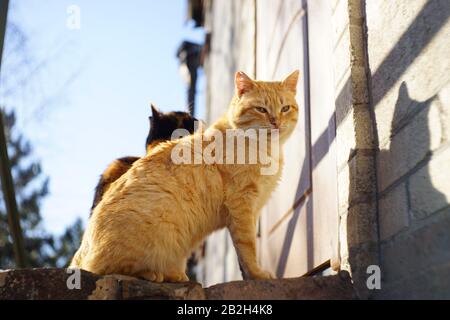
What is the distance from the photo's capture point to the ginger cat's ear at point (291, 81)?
9.27 feet

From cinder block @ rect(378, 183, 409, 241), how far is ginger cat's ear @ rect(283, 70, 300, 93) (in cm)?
113

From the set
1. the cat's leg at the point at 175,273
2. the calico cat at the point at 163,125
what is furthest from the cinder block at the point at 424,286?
the calico cat at the point at 163,125

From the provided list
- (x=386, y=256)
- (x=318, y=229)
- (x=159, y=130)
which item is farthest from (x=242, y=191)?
(x=159, y=130)

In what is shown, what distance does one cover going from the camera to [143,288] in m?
1.91

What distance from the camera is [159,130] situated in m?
3.71

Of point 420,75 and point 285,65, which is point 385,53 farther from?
point 285,65

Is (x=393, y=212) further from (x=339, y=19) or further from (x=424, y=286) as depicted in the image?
(x=339, y=19)

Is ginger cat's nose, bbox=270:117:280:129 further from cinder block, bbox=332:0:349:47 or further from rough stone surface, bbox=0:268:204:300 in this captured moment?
rough stone surface, bbox=0:268:204:300

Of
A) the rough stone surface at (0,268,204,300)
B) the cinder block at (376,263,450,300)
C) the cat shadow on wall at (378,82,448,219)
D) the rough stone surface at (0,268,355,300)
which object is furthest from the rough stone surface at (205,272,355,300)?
the cat shadow on wall at (378,82,448,219)

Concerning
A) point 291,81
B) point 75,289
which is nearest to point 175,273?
point 75,289

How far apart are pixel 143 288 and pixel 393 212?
39.3 inches

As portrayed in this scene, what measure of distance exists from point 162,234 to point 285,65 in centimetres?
197

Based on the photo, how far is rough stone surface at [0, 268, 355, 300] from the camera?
1.85 metres

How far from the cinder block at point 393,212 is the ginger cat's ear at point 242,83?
1.20m
